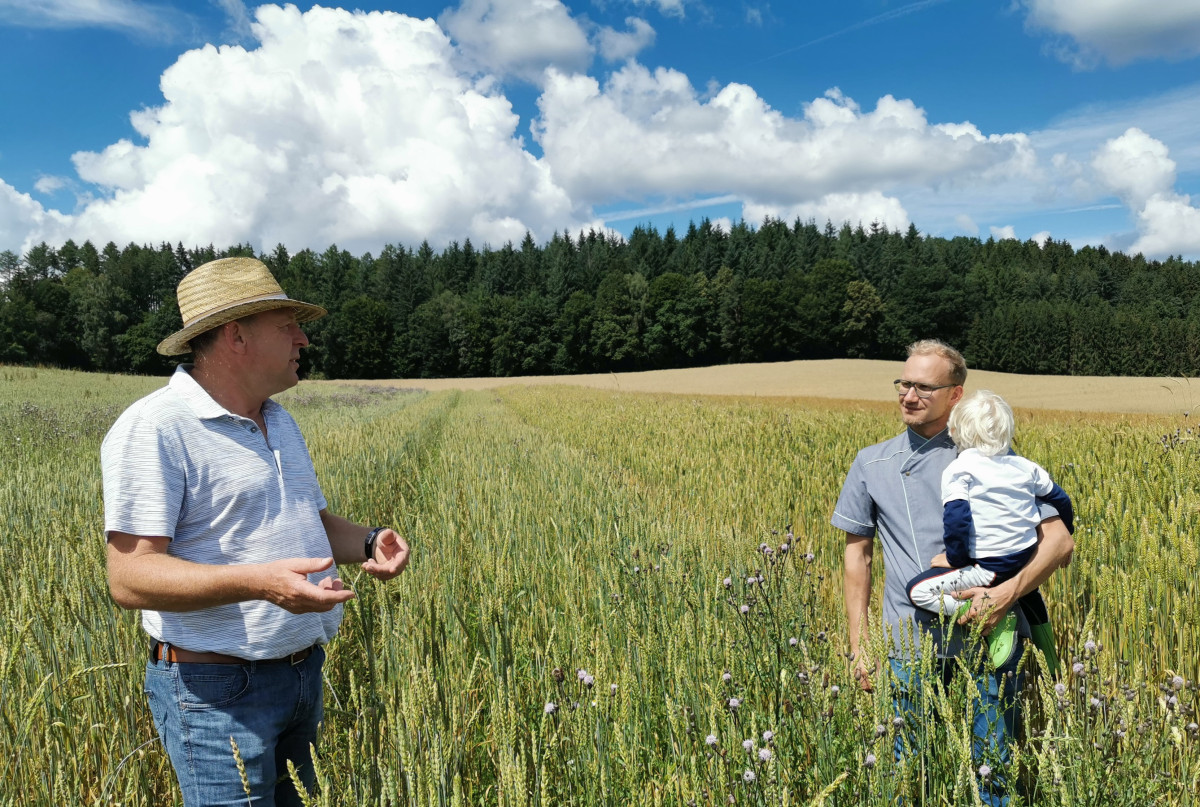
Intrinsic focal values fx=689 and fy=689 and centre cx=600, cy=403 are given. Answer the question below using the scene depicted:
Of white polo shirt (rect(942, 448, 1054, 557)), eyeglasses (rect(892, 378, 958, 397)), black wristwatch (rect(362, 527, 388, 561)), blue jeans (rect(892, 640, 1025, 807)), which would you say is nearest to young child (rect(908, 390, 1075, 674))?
white polo shirt (rect(942, 448, 1054, 557))

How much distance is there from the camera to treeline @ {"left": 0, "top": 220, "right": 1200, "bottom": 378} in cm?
5362

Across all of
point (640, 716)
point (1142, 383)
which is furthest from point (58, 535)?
point (1142, 383)

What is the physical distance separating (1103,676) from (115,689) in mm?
2875

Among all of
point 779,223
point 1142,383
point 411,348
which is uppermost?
point 779,223

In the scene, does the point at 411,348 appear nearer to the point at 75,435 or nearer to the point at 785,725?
the point at 75,435

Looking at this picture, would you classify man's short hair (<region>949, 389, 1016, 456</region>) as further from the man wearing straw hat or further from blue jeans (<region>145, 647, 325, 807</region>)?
blue jeans (<region>145, 647, 325, 807</region>)

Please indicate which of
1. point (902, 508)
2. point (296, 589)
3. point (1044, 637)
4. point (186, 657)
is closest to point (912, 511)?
point (902, 508)

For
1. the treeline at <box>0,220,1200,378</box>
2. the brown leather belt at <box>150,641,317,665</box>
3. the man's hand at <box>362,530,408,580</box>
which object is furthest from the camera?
the treeline at <box>0,220,1200,378</box>

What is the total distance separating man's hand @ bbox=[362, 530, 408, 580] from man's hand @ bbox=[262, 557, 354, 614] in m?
0.35

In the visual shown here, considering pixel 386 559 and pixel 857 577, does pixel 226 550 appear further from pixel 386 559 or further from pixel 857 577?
pixel 857 577

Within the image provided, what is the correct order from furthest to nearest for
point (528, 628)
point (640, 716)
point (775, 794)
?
point (528, 628), point (640, 716), point (775, 794)

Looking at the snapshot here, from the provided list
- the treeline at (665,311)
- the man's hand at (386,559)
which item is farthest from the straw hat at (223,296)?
the treeline at (665,311)

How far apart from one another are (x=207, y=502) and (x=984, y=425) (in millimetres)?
2205

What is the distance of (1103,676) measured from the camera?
1.60 metres
